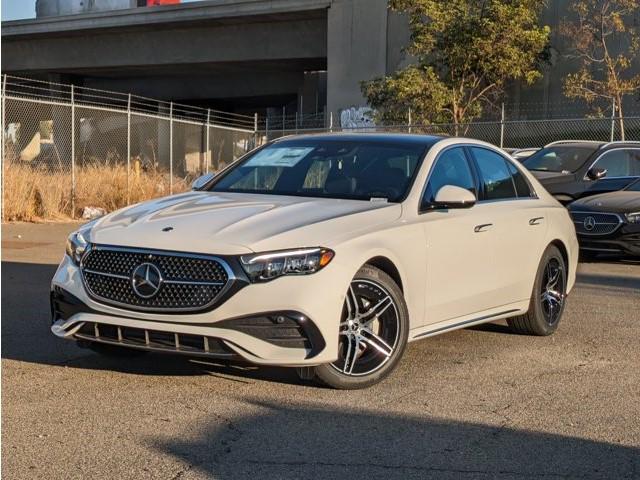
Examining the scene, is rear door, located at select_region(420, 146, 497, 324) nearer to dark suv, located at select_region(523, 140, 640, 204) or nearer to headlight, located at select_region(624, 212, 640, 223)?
headlight, located at select_region(624, 212, 640, 223)

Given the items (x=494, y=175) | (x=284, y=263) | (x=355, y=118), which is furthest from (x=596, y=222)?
(x=355, y=118)

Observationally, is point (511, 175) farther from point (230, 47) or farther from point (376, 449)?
point (230, 47)

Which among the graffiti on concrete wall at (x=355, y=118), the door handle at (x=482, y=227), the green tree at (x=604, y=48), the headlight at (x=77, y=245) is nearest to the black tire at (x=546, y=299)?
the door handle at (x=482, y=227)

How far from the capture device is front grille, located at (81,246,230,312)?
Result: 5.12 m

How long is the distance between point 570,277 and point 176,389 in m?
3.93

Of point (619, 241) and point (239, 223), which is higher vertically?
point (239, 223)

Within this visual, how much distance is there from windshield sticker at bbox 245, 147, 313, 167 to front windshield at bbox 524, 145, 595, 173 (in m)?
8.72

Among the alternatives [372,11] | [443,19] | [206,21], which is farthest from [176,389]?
[206,21]

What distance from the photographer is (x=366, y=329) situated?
220 inches

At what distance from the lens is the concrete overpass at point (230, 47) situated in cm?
3444

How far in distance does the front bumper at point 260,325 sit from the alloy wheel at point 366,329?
197 mm

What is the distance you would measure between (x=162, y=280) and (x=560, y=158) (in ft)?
36.4

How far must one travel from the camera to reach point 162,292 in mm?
5207

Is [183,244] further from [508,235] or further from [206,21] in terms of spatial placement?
[206,21]
